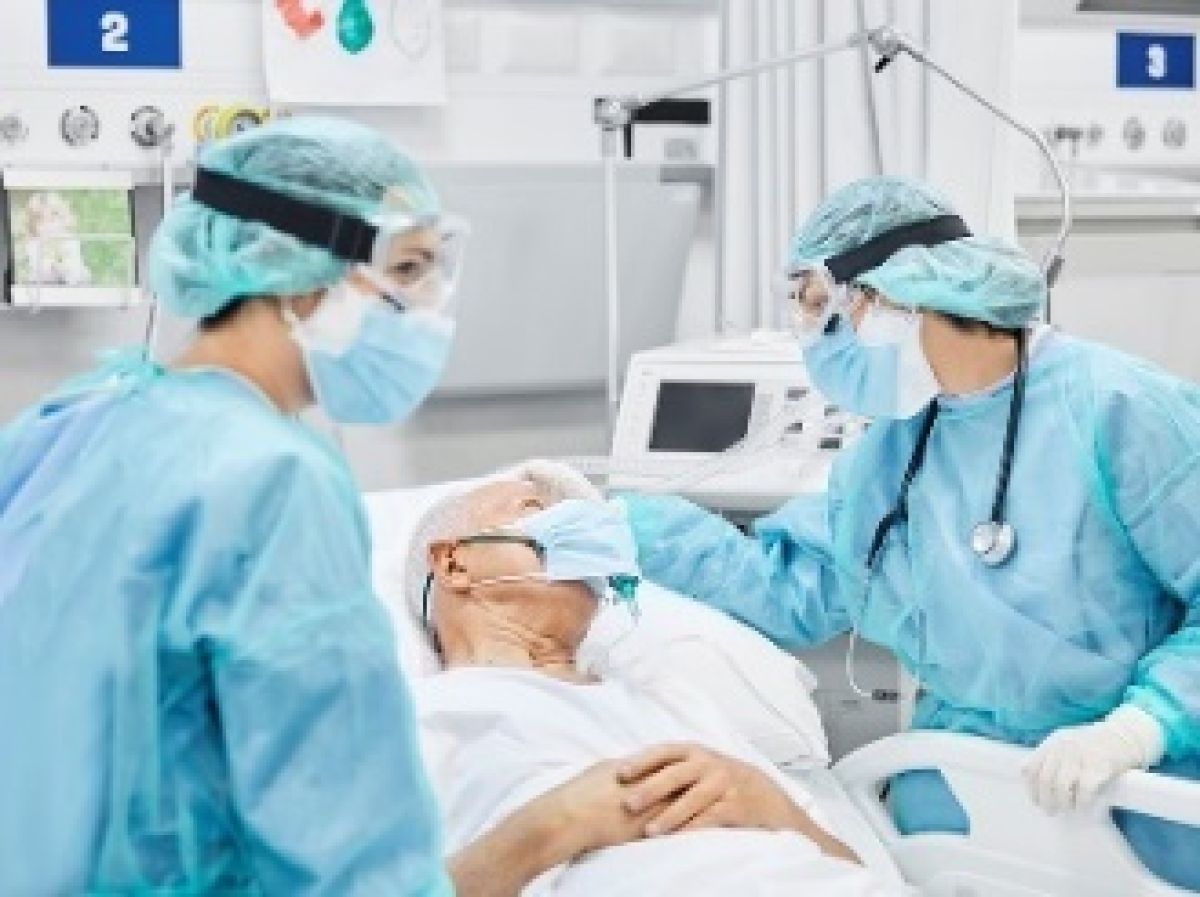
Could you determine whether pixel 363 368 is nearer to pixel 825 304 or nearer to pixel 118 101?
pixel 825 304

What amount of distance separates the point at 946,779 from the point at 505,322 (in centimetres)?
131

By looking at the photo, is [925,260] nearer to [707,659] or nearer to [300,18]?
[707,659]

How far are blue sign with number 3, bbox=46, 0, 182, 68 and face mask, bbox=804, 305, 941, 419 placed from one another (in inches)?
51.1

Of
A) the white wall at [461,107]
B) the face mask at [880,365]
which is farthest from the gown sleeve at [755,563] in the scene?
the white wall at [461,107]

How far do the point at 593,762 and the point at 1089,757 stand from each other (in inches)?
19.9

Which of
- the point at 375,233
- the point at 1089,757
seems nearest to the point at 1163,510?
the point at 1089,757

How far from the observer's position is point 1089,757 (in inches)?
68.8

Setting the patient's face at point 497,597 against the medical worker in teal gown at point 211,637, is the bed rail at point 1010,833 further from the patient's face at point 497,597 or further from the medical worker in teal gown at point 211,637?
the medical worker in teal gown at point 211,637

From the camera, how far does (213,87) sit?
2.77 metres

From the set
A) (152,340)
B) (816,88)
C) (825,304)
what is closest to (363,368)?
(152,340)

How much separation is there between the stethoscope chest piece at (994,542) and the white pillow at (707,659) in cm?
36

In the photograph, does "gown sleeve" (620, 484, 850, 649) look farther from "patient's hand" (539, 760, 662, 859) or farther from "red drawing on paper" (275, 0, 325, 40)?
"red drawing on paper" (275, 0, 325, 40)

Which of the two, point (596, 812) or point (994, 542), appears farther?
point (994, 542)

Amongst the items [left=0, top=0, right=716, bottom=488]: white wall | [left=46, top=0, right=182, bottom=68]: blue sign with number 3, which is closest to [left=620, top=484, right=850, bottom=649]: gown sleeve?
[left=0, top=0, right=716, bottom=488]: white wall
